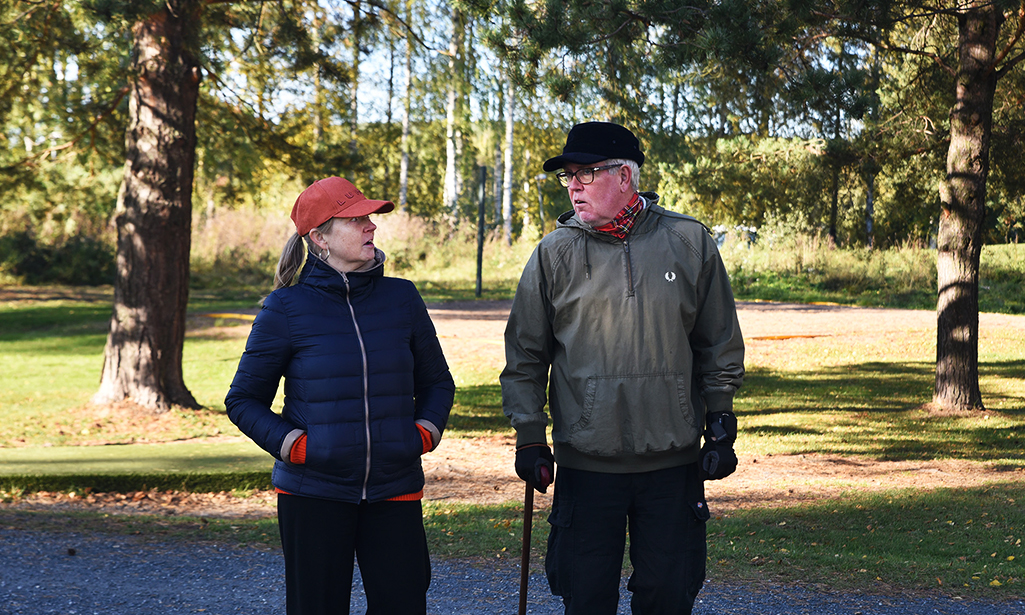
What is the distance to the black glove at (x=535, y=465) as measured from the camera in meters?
3.11

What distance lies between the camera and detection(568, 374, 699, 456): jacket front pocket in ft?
9.81

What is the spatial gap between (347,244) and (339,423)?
582mm

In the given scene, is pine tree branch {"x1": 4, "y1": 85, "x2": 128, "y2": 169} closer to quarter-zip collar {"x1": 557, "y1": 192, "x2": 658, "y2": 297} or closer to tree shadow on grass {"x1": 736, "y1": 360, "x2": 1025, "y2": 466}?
tree shadow on grass {"x1": 736, "y1": 360, "x2": 1025, "y2": 466}

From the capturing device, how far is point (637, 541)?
308 centimetres

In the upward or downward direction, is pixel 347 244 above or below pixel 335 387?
above

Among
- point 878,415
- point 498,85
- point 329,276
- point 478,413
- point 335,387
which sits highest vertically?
point 498,85

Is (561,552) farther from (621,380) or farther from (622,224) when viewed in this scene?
(622,224)

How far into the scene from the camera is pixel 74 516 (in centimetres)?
618

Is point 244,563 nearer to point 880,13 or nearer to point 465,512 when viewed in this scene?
point 465,512

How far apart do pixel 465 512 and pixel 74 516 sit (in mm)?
2580

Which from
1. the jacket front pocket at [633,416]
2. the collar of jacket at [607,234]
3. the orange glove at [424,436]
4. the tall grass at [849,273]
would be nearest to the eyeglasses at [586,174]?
the collar of jacket at [607,234]

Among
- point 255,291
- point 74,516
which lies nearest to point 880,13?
point 74,516

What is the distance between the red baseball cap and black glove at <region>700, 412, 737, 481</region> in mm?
1314

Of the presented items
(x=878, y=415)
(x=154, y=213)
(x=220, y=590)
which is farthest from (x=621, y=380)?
(x=878, y=415)
